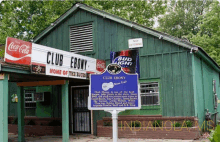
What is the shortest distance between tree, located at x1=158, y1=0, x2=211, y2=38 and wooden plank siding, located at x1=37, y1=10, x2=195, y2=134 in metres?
25.4

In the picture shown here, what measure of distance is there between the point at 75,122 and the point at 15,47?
663 cm

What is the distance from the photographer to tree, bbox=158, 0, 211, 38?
123 feet

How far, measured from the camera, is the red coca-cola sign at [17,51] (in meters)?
7.87

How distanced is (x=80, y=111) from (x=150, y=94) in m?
3.77

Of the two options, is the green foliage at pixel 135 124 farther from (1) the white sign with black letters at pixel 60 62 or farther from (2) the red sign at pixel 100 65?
(1) the white sign with black letters at pixel 60 62

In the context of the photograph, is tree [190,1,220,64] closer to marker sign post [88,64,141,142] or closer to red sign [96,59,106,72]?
red sign [96,59,106,72]

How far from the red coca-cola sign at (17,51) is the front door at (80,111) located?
5448mm

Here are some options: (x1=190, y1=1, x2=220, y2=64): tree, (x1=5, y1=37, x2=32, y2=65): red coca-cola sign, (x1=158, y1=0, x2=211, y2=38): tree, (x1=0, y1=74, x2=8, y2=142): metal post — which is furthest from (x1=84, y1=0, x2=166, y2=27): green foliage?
(x1=0, y1=74, x2=8, y2=142): metal post

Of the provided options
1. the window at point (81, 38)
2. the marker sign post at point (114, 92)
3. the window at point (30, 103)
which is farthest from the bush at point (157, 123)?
the window at point (30, 103)

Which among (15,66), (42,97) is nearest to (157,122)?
(42,97)

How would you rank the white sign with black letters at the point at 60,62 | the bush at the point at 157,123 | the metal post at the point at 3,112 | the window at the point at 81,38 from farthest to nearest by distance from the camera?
the window at the point at 81,38 < the bush at the point at 157,123 < the white sign with black letters at the point at 60,62 < the metal post at the point at 3,112

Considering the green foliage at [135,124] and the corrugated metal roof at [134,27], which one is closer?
the corrugated metal roof at [134,27]

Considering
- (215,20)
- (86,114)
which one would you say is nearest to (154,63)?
(86,114)

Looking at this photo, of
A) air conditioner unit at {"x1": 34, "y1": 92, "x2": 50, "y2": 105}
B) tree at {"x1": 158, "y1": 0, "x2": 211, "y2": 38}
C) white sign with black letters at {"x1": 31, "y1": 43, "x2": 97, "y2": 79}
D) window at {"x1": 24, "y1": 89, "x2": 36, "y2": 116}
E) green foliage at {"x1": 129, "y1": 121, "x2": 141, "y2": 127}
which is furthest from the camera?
tree at {"x1": 158, "y1": 0, "x2": 211, "y2": 38}
